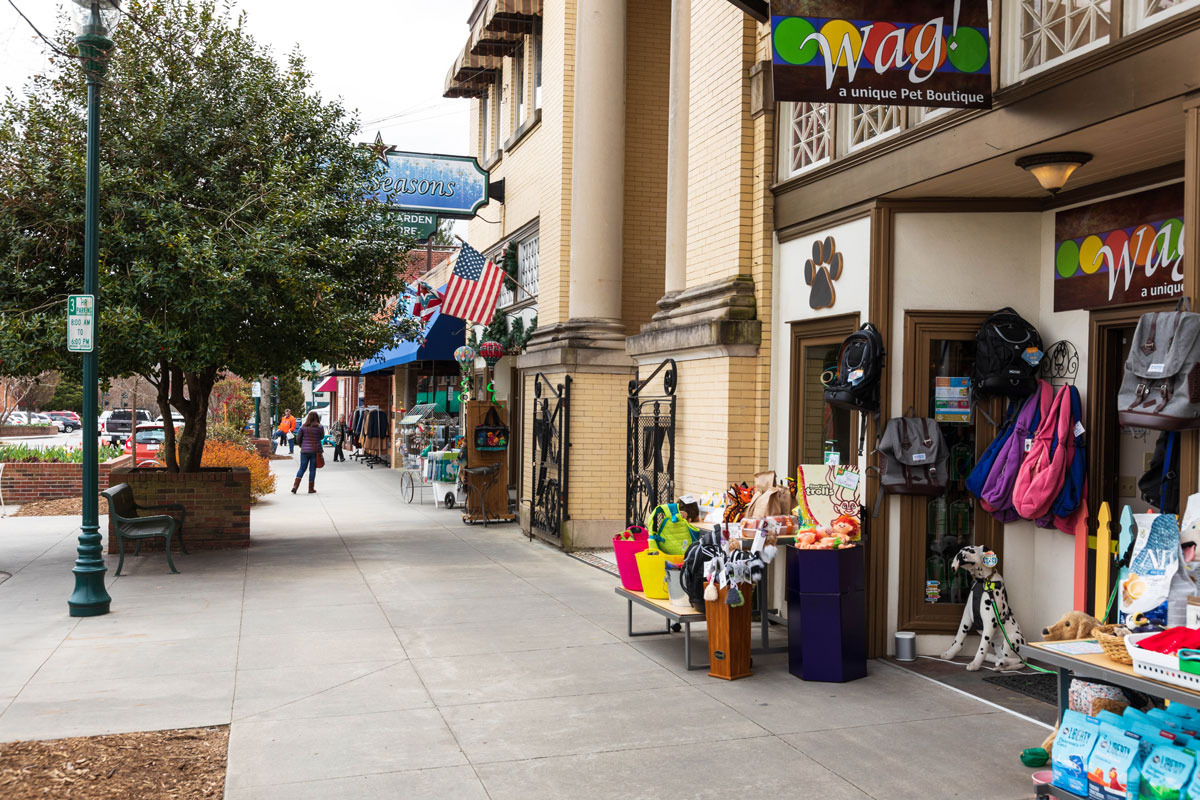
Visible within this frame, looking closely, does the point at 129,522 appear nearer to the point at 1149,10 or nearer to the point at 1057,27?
the point at 1057,27

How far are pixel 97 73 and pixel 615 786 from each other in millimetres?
7840

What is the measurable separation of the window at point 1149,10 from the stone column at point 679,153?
231 inches

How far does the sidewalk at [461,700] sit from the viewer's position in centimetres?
538

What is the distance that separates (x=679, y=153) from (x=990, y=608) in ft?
19.6

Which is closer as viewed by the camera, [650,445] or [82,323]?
[82,323]

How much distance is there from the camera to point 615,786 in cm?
526

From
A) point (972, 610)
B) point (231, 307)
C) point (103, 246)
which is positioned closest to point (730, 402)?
point (972, 610)

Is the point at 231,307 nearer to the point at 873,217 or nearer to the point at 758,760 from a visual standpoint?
the point at 873,217

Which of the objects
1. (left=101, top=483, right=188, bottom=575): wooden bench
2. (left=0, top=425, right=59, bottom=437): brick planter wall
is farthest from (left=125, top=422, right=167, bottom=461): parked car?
(left=0, top=425, right=59, bottom=437): brick planter wall

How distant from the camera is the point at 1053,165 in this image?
6.46 m

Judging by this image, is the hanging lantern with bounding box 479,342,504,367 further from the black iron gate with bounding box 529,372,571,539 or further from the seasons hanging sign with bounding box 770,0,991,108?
the seasons hanging sign with bounding box 770,0,991,108

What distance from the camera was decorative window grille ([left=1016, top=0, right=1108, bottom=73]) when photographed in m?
5.86

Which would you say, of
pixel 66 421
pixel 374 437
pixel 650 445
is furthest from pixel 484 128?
pixel 66 421

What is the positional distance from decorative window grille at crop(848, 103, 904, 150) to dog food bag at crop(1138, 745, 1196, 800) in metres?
4.89
